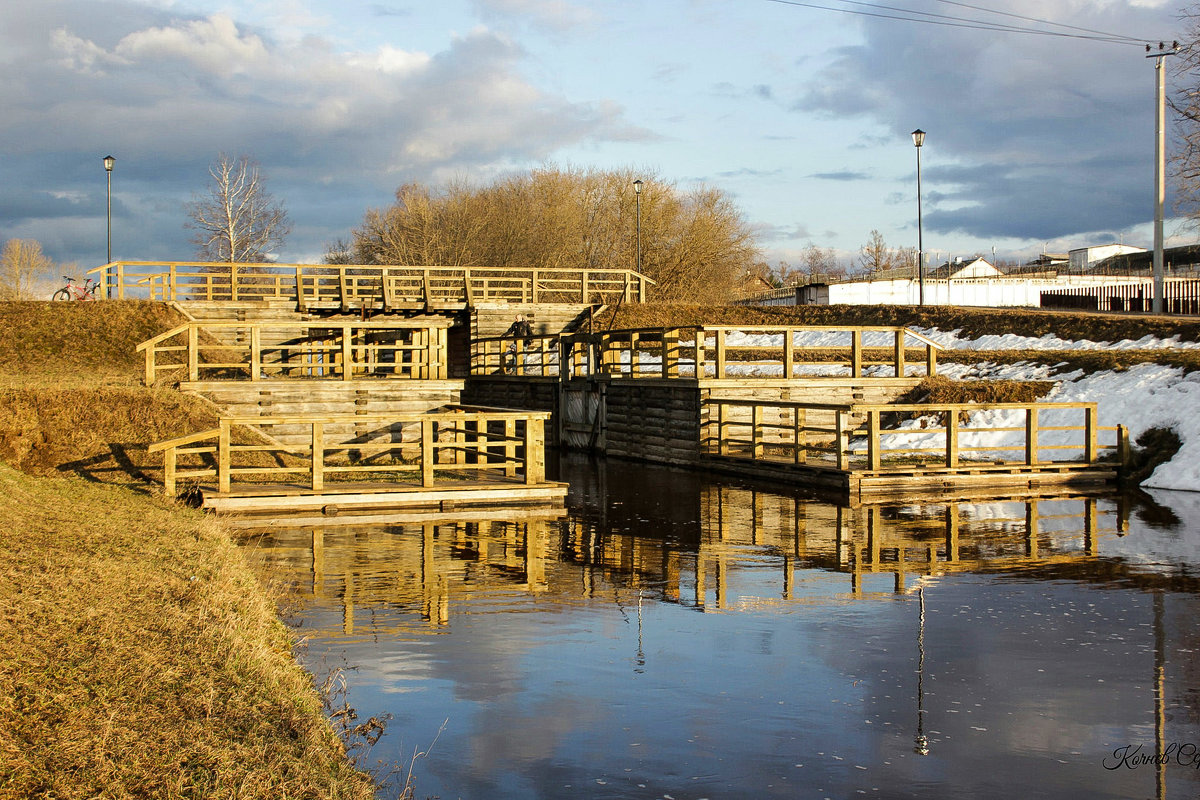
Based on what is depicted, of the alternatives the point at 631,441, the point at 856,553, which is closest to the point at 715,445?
the point at 631,441

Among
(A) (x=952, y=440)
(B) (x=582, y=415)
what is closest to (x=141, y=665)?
(A) (x=952, y=440)

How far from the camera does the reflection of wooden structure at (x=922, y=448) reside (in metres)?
19.0

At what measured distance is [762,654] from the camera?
856 centimetres

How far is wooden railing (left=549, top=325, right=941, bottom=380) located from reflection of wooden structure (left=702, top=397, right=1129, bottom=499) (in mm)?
1328

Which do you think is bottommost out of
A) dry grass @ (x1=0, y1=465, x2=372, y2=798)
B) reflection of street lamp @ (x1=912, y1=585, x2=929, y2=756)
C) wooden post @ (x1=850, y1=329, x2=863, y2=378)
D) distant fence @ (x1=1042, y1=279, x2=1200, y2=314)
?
reflection of street lamp @ (x1=912, y1=585, x2=929, y2=756)

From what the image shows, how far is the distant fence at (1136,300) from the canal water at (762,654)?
2667 centimetres

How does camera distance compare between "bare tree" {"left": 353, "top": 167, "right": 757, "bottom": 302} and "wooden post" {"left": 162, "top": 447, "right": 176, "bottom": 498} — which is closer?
"wooden post" {"left": 162, "top": 447, "right": 176, "bottom": 498}

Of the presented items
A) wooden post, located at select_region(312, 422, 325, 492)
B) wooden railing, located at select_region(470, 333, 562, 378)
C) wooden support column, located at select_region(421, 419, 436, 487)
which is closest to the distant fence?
wooden railing, located at select_region(470, 333, 562, 378)

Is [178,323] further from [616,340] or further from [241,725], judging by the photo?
[241,725]

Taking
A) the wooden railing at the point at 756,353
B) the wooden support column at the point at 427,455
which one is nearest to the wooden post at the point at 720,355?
the wooden railing at the point at 756,353

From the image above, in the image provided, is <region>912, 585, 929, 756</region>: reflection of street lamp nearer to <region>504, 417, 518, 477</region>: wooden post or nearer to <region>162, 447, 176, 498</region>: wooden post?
<region>504, 417, 518, 477</region>: wooden post

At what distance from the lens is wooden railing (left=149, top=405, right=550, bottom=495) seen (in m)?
15.4

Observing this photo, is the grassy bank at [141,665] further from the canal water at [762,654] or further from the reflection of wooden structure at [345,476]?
the reflection of wooden structure at [345,476]

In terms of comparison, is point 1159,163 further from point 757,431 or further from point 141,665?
point 141,665
